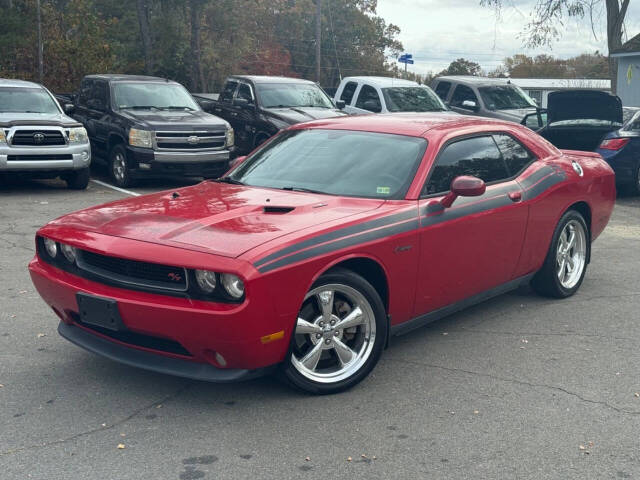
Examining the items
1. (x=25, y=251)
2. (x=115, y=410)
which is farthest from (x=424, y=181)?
(x=25, y=251)

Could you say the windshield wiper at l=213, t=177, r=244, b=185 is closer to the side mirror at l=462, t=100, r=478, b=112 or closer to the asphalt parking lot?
the asphalt parking lot

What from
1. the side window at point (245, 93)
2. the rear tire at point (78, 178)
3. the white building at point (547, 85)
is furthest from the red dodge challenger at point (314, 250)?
the white building at point (547, 85)

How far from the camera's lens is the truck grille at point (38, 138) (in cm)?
1230

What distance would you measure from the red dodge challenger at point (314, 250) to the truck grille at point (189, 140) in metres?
7.21

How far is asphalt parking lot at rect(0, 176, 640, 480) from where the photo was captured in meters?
3.78

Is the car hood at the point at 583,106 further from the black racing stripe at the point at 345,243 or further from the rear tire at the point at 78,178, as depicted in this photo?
the black racing stripe at the point at 345,243

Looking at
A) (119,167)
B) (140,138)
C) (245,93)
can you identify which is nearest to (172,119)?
(140,138)

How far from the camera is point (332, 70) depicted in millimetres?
72562

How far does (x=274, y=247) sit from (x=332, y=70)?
69894 mm

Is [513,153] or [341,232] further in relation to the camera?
[513,153]

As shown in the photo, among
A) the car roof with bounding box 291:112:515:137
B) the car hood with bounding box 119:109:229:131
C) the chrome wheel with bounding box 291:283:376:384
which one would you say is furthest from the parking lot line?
the chrome wheel with bounding box 291:283:376:384

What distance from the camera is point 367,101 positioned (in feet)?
55.5

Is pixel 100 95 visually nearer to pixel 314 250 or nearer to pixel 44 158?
pixel 44 158

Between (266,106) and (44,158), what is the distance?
436cm
